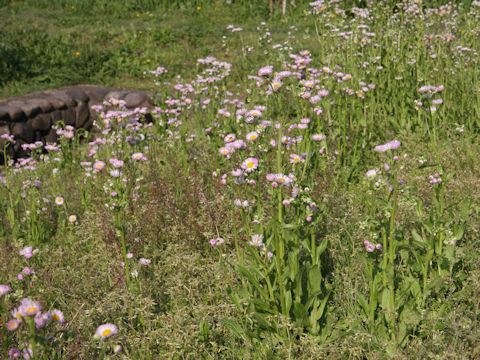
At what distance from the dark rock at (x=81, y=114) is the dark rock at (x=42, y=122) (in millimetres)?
453

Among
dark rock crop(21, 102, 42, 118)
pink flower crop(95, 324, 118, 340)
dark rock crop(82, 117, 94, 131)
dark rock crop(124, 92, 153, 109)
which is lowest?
dark rock crop(82, 117, 94, 131)

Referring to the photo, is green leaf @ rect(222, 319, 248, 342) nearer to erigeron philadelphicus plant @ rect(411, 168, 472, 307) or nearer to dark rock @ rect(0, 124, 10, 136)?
erigeron philadelphicus plant @ rect(411, 168, 472, 307)

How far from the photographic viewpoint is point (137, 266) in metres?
3.04

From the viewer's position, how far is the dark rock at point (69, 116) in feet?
22.6

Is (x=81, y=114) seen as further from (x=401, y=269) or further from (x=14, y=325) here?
(x=14, y=325)

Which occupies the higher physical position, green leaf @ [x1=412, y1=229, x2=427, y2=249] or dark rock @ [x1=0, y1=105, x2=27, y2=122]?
green leaf @ [x1=412, y1=229, x2=427, y2=249]

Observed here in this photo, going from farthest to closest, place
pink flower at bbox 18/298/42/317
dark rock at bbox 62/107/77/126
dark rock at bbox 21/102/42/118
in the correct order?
dark rock at bbox 62/107/77/126 → dark rock at bbox 21/102/42/118 → pink flower at bbox 18/298/42/317

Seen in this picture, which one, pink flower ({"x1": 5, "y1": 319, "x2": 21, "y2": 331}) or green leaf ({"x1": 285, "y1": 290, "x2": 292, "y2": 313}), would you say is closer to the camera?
pink flower ({"x1": 5, "y1": 319, "x2": 21, "y2": 331})

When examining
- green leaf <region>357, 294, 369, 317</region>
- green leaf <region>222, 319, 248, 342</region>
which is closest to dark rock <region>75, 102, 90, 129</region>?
green leaf <region>222, 319, 248, 342</region>

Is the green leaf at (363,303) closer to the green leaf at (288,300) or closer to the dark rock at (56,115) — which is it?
the green leaf at (288,300)

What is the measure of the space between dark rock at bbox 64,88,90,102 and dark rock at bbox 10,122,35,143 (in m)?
0.87

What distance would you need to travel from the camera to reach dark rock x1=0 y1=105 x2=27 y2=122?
6173 millimetres

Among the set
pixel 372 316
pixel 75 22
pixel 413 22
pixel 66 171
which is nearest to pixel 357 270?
pixel 372 316

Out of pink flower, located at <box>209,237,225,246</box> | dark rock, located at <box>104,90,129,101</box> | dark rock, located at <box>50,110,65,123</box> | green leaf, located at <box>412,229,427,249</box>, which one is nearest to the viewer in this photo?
green leaf, located at <box>412,229,427,249</box>
